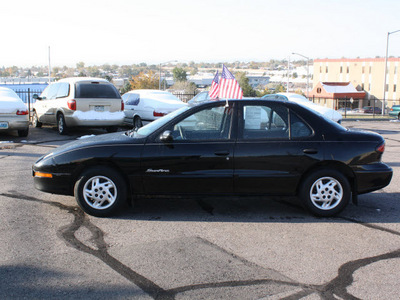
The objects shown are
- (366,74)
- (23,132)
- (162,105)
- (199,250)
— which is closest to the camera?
(199,250)

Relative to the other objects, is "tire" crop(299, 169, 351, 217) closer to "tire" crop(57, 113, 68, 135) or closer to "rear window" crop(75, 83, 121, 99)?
"rear window" crop(75, 83, 121, 99)

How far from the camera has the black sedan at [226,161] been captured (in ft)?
20.3

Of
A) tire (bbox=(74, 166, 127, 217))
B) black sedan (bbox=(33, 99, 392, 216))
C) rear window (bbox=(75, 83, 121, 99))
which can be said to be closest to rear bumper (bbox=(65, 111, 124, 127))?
rear window (bbox=(75, 83, 121, 99))

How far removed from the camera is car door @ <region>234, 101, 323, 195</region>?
6.23 meters

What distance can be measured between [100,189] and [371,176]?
354cm

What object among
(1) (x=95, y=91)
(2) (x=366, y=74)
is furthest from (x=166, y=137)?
(2) (x=366, y=74)

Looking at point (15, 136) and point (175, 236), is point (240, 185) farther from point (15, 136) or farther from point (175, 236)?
point (15, 136)

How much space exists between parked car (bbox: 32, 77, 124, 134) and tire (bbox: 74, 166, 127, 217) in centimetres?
887

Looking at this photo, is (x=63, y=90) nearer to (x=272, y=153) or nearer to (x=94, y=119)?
(x=94, y=119)

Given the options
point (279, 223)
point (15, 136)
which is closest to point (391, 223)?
point (279, 223)

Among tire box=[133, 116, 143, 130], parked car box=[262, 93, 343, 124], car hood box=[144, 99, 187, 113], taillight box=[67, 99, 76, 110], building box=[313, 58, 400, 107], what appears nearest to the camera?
taillight box=[67, 99, 76, 110]

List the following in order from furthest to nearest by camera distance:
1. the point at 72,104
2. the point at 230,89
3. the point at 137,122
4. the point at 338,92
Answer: the point at 338,92 → the point at 137,122 → the point at 72,104 → the point at 230,89

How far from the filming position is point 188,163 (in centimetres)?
618

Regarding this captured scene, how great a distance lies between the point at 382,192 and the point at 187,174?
11.7 feet
